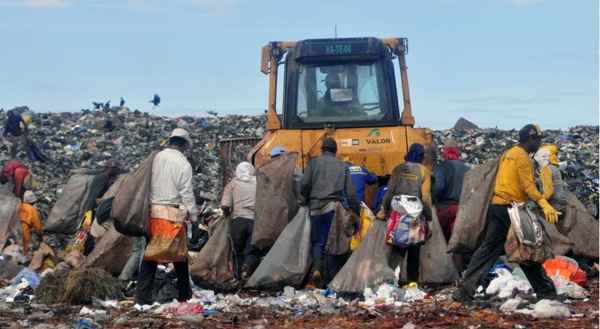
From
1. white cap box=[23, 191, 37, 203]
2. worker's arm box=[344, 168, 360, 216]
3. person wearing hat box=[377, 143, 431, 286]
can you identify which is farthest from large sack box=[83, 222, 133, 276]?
person wearing hat box=[377, 143, 431, 286]

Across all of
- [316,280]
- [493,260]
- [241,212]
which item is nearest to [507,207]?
[493,260]

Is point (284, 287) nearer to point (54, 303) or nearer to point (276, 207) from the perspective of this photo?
point (276, 207)

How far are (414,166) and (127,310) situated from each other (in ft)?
9.58

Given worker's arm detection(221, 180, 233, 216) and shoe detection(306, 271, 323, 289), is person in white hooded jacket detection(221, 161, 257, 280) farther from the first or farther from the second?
shoe detection(306, 271, 323, 289)

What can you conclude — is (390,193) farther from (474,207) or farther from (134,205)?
(134,205)

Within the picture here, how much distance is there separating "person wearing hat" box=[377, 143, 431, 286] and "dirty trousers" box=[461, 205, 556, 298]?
1.21 metres

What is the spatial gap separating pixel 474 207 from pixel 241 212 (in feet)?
9.06

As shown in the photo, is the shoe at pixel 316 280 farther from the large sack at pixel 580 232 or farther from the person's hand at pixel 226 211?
the large sack at pixel 580 232

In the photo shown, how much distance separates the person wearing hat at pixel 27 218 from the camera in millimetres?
12766

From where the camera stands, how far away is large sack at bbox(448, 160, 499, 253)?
917 cm

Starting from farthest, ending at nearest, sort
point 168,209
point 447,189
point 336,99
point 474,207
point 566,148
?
1. point 566,148
2. point 336,99
3. point 447,189
4. point 168,209
5. point 474,207

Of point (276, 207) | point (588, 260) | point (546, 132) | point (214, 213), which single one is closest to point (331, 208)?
point (276, 207)

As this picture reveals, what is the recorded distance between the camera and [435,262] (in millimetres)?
10398

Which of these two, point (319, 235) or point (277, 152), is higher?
point (277, 152)
